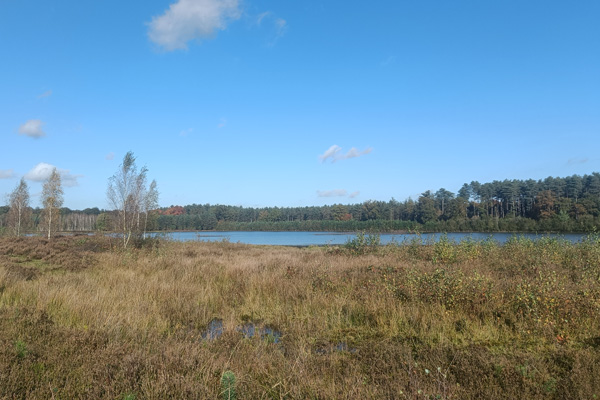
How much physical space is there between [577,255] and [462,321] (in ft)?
33.9

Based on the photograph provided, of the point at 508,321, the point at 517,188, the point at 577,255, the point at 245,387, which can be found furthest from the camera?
the point at 517,188

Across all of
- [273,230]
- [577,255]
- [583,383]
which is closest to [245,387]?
[583,383]

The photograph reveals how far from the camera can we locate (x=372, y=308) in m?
7.69

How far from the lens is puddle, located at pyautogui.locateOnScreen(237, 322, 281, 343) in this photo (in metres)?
6.55

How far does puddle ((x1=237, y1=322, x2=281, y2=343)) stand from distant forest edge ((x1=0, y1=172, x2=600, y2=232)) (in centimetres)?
3537

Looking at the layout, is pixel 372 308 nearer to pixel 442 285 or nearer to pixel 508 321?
pixel 442 285

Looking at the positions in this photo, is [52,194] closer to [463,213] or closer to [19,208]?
[19,208]

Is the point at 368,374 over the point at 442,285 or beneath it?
beneath

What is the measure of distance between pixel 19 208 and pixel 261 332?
153ft

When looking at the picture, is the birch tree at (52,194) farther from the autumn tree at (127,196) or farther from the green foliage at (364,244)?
the green foliage at (364,244)

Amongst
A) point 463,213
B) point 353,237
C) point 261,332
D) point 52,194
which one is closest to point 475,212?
point 463,213

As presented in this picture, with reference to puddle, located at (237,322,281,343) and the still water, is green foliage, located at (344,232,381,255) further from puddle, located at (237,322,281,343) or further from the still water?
puddle, located at (237,322,281,343)

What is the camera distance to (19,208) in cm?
3969

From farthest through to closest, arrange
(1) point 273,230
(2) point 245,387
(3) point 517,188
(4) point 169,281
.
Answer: (1) point 273,230 → (3) point 517,188 → (4) point 169,281 → (2) point 245,387
